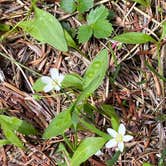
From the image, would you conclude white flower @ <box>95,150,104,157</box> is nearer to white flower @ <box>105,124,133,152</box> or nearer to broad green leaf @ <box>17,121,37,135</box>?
white flower @ <box>105,124,133,152</box>

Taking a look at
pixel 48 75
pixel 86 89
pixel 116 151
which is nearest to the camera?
pixel 86 89

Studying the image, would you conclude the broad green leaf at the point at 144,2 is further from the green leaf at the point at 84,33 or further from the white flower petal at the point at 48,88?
A: the white flower petal at the point at 48,88

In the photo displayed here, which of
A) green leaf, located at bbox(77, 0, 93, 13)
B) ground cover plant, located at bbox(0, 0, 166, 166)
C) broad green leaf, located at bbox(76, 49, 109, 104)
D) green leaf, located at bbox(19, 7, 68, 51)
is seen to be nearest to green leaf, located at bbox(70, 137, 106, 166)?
ground cover plant, located at bbox(0, 0, 166, 166)

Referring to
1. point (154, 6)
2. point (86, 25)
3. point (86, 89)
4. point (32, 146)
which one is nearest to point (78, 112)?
point (86, 89)

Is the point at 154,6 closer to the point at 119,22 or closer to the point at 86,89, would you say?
the point at 119,22

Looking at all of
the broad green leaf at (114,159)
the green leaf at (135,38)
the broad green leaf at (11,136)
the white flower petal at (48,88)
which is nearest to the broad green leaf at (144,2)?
the green leaf at (135,38)

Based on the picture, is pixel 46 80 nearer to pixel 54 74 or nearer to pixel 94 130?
pixel 54 74

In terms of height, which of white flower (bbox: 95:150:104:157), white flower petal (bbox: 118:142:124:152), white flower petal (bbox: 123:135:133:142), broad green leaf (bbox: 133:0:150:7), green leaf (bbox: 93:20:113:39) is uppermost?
broad green leaf (bbox: 133:0:150:7)
